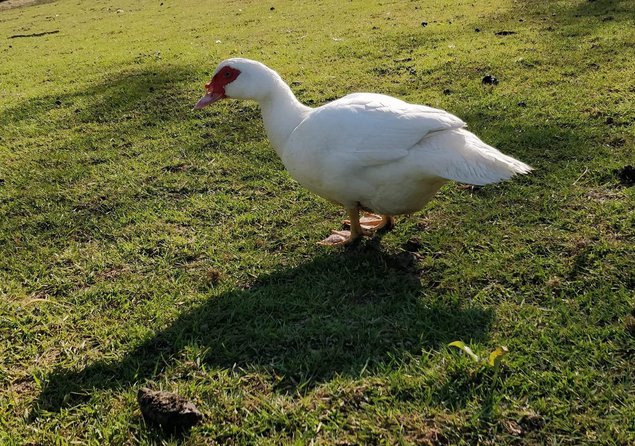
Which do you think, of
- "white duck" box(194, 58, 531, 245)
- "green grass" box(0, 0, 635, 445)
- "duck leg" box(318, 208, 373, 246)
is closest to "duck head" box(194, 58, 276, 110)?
"white duck" box(194, 58, 531, 245)

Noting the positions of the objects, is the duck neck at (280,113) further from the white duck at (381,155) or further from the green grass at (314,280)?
the green grass at (314,280)

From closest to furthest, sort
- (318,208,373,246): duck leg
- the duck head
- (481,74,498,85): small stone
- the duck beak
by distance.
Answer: (318,208,373,246): duck leg
the duck head
the duck beak
(481,74,498,85): small stone

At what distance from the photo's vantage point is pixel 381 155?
2738mm

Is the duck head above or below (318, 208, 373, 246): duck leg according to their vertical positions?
above

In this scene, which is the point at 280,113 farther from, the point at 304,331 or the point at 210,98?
the point at 304,331

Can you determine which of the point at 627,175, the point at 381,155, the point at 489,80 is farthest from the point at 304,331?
the point at 489,80

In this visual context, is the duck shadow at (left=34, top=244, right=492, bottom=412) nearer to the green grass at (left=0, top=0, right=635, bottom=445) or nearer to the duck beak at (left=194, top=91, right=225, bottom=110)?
the green grass at (left=0, top=0, right=635, bottom=445)

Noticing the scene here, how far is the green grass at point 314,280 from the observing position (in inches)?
79.6

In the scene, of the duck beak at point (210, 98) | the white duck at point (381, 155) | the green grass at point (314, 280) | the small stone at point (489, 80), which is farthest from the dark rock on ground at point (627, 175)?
the duck beak at point (210, 98)

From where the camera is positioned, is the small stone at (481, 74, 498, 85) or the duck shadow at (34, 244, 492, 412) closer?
the duck shadow at (34, 244, 492, 412)

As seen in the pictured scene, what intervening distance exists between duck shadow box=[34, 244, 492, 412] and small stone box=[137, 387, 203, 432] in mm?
271

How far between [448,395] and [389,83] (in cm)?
432

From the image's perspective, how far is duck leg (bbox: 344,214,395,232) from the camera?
10.9 feet

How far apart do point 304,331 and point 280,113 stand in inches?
56.0
